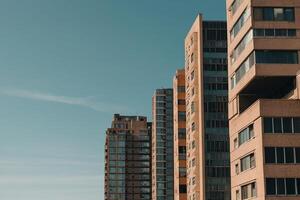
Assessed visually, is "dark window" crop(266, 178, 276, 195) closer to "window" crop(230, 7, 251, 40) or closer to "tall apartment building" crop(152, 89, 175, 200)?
"window" crop(230, 7, 251, 40)

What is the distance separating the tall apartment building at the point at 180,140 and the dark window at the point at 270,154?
177 ft

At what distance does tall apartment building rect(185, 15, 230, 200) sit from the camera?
4299 inches

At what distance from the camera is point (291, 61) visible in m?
74.4

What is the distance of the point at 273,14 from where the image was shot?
7600 centimetres

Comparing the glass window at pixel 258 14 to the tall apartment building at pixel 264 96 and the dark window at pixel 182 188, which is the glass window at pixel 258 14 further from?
the dark window at pixel 182 188

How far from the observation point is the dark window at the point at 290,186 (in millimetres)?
67375

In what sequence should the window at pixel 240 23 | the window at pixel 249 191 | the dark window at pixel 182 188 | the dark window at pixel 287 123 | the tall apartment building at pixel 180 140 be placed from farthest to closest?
the tall apartment building at pixel 180 140, the dark window at pixel 182 188, the window at pixel 240 23, the window at pixel 249 191, the dark window at pixel 287 123

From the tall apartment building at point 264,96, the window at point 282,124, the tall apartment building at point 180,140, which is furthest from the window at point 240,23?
the tall apartment building at point 180,140

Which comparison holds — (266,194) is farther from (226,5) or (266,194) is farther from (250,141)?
(226,5)

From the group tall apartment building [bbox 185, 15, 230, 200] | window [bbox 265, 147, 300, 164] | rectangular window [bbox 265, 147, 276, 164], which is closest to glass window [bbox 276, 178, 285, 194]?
window [bbox 265, 147, 300, 164]

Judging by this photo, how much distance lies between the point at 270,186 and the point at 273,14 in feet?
68.9

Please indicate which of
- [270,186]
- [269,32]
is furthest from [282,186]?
[269,32]

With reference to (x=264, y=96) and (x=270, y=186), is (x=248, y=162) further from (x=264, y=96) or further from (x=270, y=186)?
(x=264, y=96)

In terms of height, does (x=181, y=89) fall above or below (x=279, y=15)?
above
